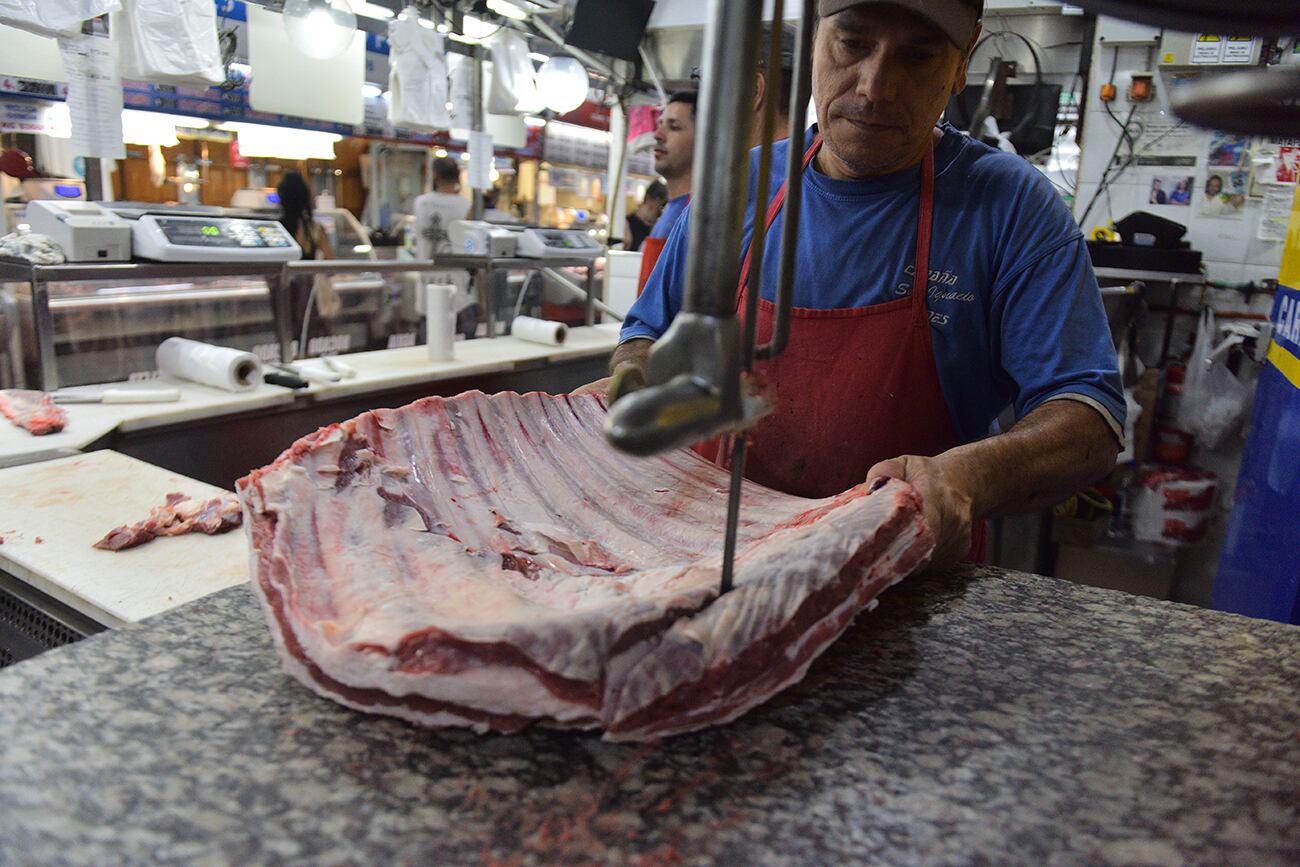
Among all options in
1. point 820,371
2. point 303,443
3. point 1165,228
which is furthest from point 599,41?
point 303,443

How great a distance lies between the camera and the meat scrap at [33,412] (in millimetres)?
2951

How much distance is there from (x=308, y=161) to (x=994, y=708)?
49.7 feet

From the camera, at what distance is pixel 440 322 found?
4.79m

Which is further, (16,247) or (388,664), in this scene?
(16,247)

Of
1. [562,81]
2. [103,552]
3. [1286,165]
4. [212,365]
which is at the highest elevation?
[562,81]

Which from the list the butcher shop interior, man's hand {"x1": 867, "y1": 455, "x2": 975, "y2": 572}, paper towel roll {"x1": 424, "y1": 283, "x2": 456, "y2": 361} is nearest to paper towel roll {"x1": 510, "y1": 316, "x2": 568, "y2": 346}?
paper towel roll {"x1": 424, "y1": 283, "x2": 456, "y2": 361}

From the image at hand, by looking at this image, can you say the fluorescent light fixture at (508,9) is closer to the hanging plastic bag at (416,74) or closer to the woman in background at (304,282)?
the hanging plastic bag at (416,74)

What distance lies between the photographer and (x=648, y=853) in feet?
2.61

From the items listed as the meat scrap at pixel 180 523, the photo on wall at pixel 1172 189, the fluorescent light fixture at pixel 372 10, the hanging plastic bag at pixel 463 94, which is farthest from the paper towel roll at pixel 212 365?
the photo on wall at pixel 1172 189

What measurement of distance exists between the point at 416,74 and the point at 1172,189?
14.8 feet

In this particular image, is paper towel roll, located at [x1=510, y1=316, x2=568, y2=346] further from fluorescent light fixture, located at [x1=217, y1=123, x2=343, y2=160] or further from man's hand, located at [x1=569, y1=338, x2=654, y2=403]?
fluorescent light fixture, located at [x1=217, y1=123, x2=343, y2=160]

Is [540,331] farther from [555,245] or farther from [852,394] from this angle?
[852,394]

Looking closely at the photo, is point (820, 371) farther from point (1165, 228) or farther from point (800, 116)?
point (1165, 228)

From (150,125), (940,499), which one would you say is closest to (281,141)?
(150,125)
